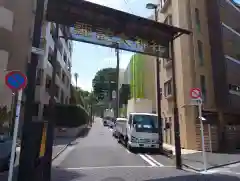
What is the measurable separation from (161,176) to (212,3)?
1839 centimetres

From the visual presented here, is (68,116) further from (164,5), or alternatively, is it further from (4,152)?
(4,152)

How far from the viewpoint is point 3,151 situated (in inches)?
358

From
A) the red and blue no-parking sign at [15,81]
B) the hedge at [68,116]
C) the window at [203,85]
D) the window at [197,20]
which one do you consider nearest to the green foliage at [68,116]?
the hedge at [68,116]

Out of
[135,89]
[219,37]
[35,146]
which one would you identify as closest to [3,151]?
[35,146]

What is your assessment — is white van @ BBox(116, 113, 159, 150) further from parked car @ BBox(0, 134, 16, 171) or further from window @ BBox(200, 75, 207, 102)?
parked car @ BBox(0, 134, 16, 171)

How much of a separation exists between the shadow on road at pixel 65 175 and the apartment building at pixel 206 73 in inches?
447

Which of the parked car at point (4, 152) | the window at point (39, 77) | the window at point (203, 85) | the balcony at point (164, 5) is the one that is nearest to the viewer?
the parked car at point (4, 152)

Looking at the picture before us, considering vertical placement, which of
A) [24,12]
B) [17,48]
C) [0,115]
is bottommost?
[0,115]

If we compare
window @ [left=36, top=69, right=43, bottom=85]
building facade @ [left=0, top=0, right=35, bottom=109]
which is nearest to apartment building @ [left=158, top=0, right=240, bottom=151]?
building facade @ [left=0, top=0, right=35, bottom=109]

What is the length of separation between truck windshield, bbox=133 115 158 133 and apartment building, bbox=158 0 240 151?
2580 millimetres

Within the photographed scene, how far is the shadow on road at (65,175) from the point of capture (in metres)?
9.07

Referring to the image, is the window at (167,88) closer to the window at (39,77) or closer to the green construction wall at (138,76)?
the green construction wall at (138,76)

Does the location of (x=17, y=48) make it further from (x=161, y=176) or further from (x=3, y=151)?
(x=161, y=176)

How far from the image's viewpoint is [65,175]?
9.70 metres
